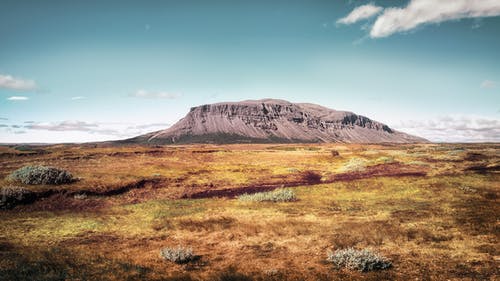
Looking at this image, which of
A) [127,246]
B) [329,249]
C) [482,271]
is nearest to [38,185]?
[127,246]

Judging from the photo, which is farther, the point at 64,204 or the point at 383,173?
the point at 383,173

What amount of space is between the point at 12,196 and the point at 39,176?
7344 millimetres

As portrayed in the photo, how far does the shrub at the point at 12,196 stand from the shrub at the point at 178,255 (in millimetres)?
19413

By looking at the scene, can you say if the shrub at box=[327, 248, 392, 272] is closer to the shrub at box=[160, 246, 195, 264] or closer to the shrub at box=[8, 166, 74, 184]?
the shrub at box=[160, 246, 195, 264]

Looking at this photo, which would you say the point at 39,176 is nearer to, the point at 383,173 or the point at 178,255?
the point at 178,255

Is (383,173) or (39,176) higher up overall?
(39,176)

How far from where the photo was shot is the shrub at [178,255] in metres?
15.1

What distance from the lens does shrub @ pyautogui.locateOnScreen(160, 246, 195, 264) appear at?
594 inches

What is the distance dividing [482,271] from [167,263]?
13906 millimetres

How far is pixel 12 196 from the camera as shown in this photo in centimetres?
2711

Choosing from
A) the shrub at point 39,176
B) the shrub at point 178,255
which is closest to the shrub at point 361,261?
the shrub at point 178,255

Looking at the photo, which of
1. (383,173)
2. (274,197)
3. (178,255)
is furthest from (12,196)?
(383,173)

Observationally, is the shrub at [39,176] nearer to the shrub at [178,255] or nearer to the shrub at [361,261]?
the shrub at [178,255]

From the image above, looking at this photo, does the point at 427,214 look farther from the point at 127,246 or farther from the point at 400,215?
the point at 127,246
